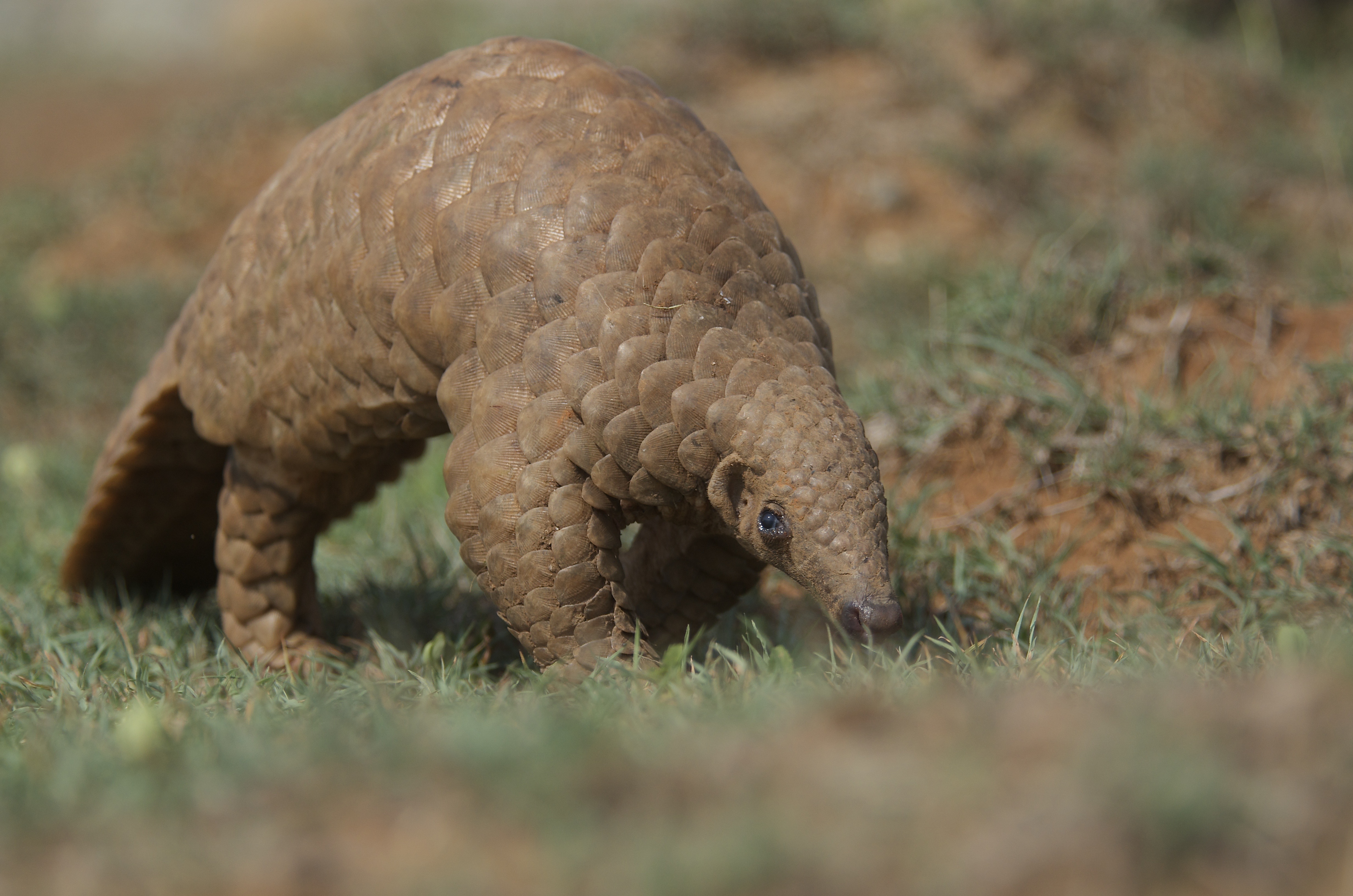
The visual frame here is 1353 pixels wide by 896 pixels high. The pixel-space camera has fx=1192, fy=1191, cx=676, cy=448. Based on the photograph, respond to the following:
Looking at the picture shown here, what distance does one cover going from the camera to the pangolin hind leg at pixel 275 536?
338 centimetres

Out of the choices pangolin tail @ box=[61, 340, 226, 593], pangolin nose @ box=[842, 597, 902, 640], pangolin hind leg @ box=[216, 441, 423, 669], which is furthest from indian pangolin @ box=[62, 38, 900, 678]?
pangolin tail @ box=[61, 340, 226, 593]

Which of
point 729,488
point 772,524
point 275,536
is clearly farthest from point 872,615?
point 275,536

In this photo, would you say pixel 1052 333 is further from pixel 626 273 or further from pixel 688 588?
pixel 626 273

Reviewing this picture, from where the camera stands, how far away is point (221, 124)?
9.41 m

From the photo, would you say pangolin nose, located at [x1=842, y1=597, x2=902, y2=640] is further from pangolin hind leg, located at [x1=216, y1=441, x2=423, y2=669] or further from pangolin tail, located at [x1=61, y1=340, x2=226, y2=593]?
pangolin tail, located at [x1=61, y1=340, x2=226, y2=593]

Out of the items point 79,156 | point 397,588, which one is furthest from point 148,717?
point 79,156

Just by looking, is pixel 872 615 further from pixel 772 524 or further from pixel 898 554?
pixel 898 554

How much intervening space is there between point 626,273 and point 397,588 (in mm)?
1827

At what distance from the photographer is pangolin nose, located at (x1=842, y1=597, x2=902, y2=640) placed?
2408mm

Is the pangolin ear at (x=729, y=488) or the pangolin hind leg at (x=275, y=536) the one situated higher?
the pangolin ear at (x=729, y=488)

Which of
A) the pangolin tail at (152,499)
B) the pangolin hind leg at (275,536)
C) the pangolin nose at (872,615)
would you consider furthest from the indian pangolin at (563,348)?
the pangolin tail at (152,499)

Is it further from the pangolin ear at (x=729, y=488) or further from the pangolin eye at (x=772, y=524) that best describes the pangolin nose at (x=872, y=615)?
the pangolin ear at (x=729, y=488)

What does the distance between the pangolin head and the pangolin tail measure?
186cm

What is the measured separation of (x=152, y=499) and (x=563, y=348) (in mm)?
1967
